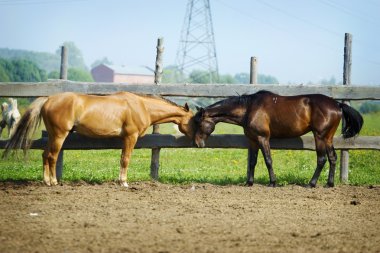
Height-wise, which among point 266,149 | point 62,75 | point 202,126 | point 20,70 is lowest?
point 266,149

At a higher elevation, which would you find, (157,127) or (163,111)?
(163,111)

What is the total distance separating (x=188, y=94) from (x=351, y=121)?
2.96 meters

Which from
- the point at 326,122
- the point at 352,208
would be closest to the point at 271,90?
the point at 326,122

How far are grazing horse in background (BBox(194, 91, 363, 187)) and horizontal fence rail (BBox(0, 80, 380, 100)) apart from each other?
A: 1.35 ft

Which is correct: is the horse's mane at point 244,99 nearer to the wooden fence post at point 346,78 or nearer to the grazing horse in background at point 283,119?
the grazing horse in background at point 283,119

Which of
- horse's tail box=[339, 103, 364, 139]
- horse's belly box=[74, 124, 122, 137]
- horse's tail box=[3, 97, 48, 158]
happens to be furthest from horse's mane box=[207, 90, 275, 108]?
horse's tail box=[3, 97, 48, 158]

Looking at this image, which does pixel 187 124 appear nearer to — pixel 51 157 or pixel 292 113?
pixel 292 113

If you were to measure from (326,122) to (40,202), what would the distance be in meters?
4.83

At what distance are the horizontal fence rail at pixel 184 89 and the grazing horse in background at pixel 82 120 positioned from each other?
675 mm

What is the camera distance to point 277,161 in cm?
1427

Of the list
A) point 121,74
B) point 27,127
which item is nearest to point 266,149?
point 27,127

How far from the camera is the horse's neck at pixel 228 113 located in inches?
373

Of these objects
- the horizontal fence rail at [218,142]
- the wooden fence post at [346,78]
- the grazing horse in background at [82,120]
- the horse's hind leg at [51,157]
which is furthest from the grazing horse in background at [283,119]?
the horse's hind leg at [51,157]

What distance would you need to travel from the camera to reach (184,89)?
388 inches
